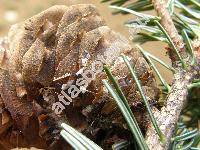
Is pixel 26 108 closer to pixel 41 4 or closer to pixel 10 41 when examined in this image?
pixel 10 41

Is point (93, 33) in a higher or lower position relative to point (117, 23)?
higher

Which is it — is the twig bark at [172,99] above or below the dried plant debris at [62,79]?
below

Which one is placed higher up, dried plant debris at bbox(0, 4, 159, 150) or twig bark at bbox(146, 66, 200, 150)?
dried plant debris at bbox(0, 4, 159, 150)

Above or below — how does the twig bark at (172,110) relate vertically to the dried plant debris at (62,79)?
below

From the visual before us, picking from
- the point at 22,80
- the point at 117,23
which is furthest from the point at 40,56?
the point at 117,23

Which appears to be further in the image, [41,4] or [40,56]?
[41,4]

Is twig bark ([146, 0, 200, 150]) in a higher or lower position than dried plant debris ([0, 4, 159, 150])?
lower
